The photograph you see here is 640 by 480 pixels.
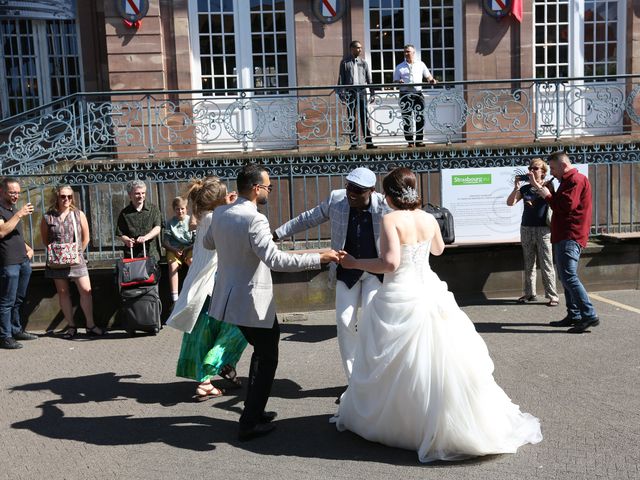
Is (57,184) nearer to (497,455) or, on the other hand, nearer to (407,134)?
(407,134)

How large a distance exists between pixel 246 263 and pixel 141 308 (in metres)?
3.68

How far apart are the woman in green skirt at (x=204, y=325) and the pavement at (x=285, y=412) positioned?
0.78ft

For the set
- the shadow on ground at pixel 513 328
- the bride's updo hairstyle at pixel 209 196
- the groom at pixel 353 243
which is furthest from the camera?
the shadow on ground at pixel 513 328

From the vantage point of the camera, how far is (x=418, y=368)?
15.8 ft

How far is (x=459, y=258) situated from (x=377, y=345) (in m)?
5.13

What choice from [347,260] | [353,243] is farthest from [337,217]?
[347,260]

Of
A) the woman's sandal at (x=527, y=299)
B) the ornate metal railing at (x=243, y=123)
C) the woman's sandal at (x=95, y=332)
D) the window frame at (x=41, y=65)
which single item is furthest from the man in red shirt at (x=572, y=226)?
the window frame at (x=41, y=65)

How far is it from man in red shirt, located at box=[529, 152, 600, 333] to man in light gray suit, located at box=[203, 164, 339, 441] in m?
3.82

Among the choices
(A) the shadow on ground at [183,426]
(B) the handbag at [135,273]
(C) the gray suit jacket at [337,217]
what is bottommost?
(A) the shadow on ground at [183,426]

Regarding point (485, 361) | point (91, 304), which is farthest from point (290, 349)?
point (485, 361)

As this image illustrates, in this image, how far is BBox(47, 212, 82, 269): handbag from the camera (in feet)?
28.7

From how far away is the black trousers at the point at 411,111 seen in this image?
441 inches

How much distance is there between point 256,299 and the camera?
5195 mm

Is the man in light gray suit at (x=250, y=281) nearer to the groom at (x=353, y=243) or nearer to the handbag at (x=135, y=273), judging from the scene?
the groom at (x=353, y=243)
